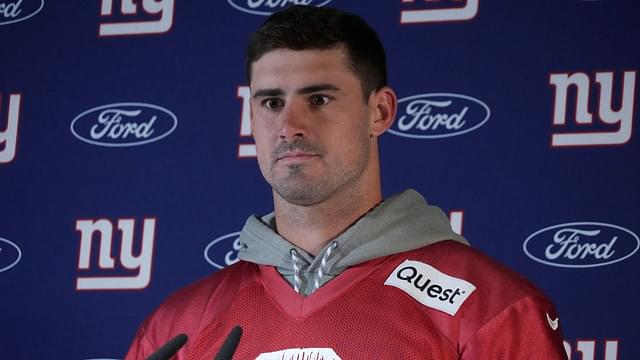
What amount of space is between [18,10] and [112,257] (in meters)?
0.78

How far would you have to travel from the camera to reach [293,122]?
95.3 inches

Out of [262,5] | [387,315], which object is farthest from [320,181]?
[262,5]

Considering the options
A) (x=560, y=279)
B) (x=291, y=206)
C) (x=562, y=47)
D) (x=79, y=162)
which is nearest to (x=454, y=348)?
(x=291, y=206)

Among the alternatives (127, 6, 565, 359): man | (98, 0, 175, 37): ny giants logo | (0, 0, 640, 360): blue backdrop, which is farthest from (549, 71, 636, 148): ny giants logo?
(98, 0, 175, 37): ny giants logo

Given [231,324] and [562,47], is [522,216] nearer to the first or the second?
[562,47]

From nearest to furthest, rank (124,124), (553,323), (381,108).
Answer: (553,323) < (381,108) < (124,124)

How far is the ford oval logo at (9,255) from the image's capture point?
11.8 feet

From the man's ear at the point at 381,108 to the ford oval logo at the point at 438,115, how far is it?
716 millimetres

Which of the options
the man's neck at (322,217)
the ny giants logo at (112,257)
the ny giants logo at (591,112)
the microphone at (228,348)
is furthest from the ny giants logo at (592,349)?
the microphone at (228,348)

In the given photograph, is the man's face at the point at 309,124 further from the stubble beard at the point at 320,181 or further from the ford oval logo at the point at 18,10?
the ford oval logo at the point at 18,10

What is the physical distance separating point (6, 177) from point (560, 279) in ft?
5.05

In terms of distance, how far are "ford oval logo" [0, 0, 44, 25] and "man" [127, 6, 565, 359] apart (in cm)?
138

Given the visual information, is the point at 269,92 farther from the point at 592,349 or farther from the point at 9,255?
the point at 9,255

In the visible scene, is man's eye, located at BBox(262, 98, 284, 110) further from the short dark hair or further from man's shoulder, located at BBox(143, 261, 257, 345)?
man's shoulder, located at BBox(143, 261, 257, 345)
